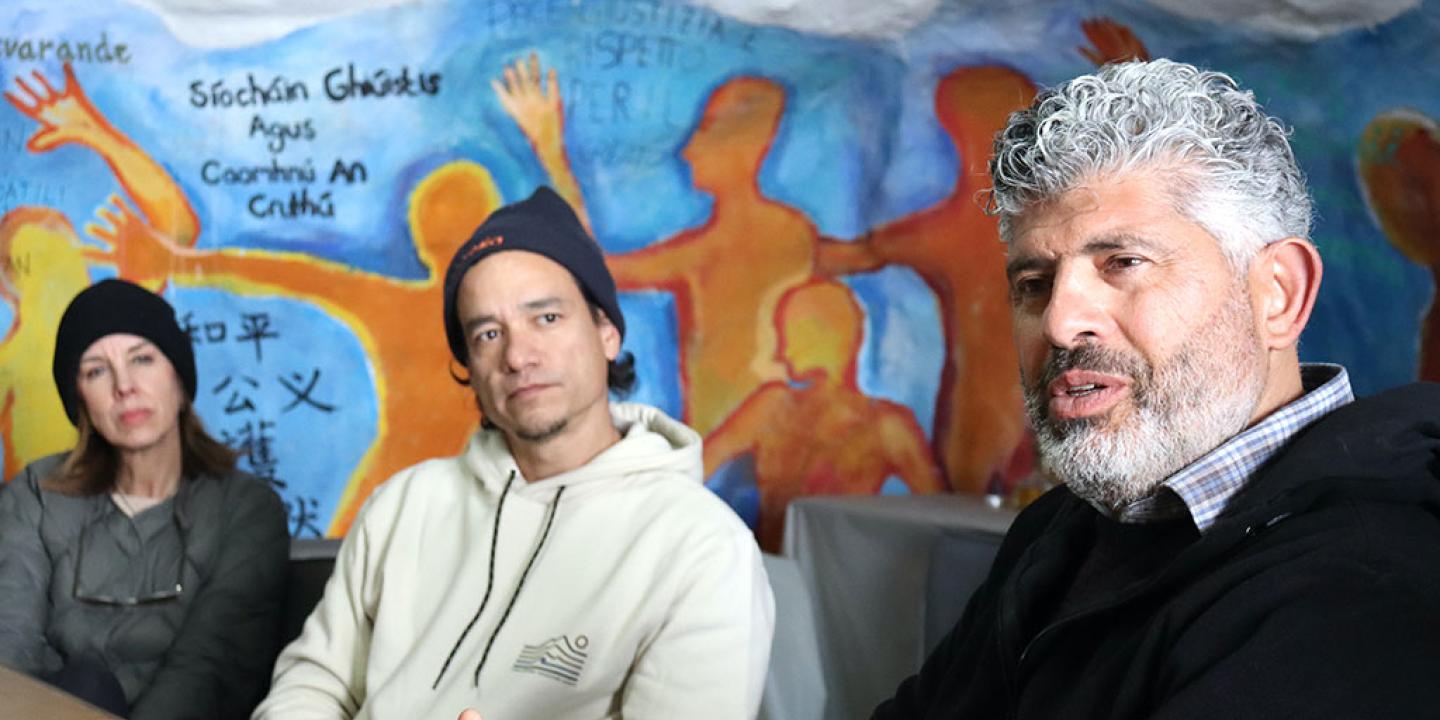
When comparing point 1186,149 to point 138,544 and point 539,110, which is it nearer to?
point 138,544

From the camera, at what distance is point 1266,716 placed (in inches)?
41.9

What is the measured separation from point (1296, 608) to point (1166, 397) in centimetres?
30

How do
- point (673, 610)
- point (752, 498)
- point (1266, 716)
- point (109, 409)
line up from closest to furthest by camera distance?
point (1266, 716)
point (673, 610)
point (109, 409)
point (752, 498)

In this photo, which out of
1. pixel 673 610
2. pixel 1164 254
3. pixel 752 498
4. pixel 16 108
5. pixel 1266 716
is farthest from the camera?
pixel 752 498

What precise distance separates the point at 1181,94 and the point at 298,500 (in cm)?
337

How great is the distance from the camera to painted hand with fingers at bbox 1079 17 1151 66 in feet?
12.7

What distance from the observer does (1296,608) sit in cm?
111

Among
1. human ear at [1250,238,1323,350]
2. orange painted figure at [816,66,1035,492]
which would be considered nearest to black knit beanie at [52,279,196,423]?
orange painted figure at [816,66,1035,492]

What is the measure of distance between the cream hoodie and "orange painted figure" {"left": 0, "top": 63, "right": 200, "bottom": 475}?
7.01ft

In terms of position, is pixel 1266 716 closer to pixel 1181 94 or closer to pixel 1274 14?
pixel 1181 94

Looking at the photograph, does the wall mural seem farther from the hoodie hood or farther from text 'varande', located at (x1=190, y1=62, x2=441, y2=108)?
the hoodie hood

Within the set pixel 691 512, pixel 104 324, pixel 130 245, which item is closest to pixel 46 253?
pixel 130 245

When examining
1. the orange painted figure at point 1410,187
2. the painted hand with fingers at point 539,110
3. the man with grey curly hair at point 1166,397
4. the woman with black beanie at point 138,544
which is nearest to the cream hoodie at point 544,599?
the woman with black beanie at point 138,544

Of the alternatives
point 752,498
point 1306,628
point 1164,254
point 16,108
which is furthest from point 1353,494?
point 16,108
